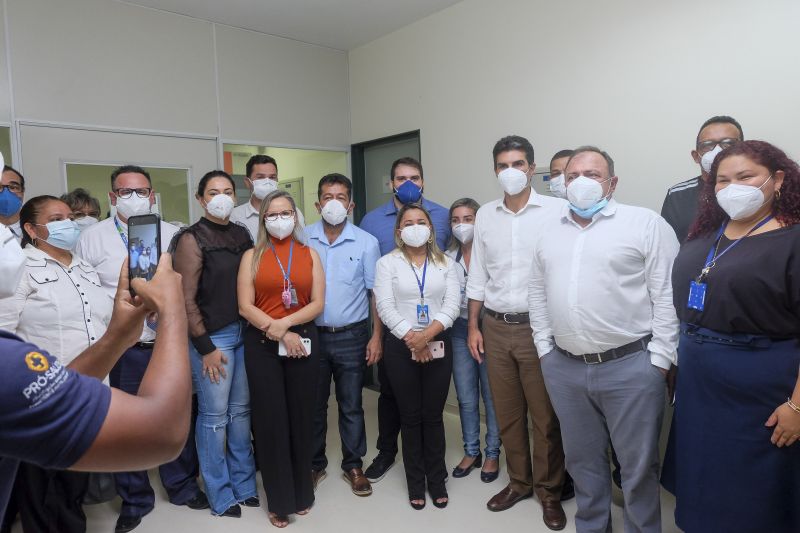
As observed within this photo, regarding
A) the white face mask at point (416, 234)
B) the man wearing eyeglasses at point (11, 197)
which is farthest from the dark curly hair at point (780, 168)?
the man wearing eyeglasses at point (11, 197)

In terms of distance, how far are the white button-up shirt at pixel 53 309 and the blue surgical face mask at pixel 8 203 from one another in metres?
0.61

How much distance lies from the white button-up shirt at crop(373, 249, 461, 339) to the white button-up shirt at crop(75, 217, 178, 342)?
1.18m

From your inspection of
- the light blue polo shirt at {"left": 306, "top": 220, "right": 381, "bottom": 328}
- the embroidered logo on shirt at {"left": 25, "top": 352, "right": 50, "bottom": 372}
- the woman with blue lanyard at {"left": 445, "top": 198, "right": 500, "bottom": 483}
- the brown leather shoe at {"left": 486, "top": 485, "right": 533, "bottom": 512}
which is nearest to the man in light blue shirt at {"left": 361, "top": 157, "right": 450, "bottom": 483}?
the woman with blue lanyard at {"left": 445, "top": 198, "right": 500, "bottom": 483}

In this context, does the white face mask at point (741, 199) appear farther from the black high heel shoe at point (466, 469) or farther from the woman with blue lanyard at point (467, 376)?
the black high heel shoe at point (466, 469)

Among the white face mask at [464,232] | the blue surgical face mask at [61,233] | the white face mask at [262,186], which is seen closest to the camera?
the blue surgical face mask at [61,233]

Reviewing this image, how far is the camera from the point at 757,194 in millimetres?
1746

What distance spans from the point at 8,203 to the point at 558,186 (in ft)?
10.4

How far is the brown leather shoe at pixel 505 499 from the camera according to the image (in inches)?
105

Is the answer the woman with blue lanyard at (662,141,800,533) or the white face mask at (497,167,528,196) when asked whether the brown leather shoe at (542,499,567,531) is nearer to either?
the woman with blue lanyard at (662,141,800,533)

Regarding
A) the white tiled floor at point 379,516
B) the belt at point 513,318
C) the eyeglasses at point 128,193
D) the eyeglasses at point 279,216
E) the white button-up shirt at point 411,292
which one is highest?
the eyeglasses at point 128,193

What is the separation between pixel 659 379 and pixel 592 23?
229 cm

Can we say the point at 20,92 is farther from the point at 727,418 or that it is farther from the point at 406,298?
the point at 727,418

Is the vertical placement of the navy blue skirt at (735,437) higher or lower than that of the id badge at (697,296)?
lower

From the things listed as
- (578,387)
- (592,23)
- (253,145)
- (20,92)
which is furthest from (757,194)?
(20,92)
